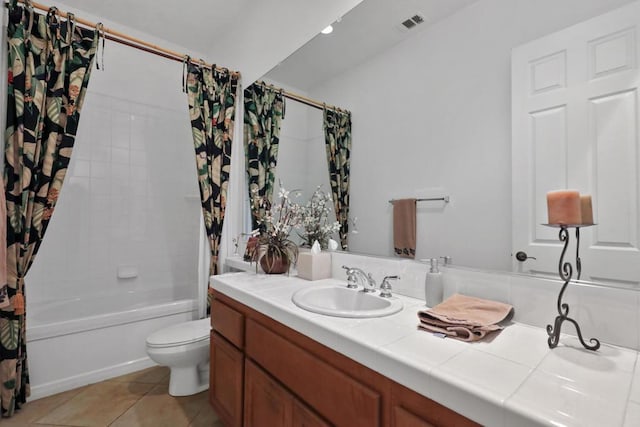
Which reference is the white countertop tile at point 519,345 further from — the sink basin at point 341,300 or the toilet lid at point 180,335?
the toilet lid at point 180,335

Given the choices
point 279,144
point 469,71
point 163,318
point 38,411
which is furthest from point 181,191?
point 469,71

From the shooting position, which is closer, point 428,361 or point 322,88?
point 428,361

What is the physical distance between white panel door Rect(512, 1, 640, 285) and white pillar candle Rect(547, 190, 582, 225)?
96mm

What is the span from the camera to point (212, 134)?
220 centimetres

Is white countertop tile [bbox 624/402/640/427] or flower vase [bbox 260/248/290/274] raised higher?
flower vase [bbox 260/248/290/274]

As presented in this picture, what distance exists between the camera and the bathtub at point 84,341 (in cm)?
186

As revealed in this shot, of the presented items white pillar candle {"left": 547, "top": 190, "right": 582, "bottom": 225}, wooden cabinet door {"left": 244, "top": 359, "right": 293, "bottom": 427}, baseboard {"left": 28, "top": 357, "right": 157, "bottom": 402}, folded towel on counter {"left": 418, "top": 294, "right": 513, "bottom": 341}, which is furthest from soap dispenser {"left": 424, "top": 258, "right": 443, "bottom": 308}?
baseboard {"left": 28, "top": 357, "right": 157, "bottom": 402}

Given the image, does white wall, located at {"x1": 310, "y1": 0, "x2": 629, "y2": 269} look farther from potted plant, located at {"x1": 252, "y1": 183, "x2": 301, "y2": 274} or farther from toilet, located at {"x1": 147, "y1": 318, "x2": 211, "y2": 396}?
toilet, located at {"x1": 147, "y1": 318, "x2": 211, "y2": 396}

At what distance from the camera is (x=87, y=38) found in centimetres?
182

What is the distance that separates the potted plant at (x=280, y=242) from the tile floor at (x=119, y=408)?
934 mm

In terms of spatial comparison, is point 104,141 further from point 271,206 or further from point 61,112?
point 271,206

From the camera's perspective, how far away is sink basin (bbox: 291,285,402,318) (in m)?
1.16

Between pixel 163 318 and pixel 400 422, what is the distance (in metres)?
2.19

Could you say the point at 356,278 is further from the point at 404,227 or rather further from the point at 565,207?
the point at 565,207
